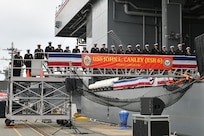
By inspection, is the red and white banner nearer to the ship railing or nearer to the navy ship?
the ship railing

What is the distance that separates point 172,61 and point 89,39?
1011 inches

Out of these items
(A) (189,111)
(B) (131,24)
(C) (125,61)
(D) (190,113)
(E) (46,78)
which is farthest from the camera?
(B) (131,24)

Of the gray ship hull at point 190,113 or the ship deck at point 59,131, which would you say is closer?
the gray ship hull at point 190,113

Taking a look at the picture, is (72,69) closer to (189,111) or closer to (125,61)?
(125,61)

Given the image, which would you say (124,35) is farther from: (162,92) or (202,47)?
(202,47)

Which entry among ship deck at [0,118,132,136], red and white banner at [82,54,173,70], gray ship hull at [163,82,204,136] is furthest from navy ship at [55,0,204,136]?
gray ship hull at [163,82,204,136]

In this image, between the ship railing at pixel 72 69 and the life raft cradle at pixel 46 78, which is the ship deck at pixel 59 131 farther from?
the ship railing at pixel 72 69

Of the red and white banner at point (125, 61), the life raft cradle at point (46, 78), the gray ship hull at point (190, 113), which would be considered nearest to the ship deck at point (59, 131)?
the life raft cradle at point (46, 78)

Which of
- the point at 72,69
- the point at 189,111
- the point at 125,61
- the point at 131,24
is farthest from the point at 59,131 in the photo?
the point at 131,24

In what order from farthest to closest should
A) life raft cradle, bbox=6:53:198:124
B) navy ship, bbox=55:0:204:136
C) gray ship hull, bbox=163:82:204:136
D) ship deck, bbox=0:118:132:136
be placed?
navy ship, bbox=55:0:204:136 → life raft cradle, bbox=6:53:198:124 → ship deck, bbox=0:118:132:136 → gray ship hull, bbox=163:82:204:136

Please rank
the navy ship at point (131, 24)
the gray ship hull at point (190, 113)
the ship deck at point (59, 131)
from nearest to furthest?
the gray ship hull at point (190, 113)
the ship deck at point (59, 131)
the navy ship at point (131, 24)

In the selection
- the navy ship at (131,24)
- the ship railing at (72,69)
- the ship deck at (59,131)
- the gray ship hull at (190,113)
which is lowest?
the ship deck at (59,131)

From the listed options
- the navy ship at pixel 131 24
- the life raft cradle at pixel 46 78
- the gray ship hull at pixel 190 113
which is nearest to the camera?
the gray ship hull at pixel 190 113

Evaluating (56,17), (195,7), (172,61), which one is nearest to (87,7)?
(195,7)
